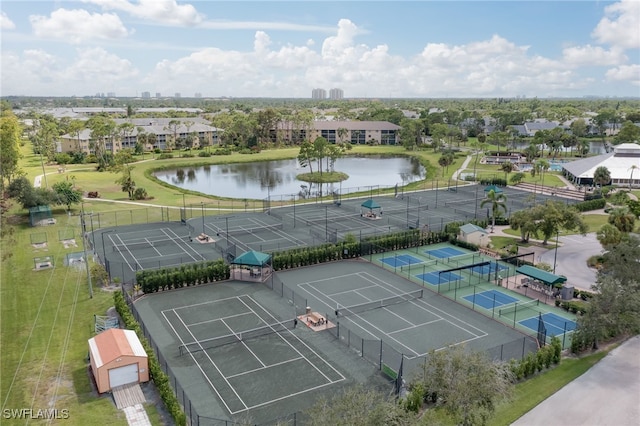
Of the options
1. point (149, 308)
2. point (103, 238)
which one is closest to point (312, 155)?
point (103, 238)

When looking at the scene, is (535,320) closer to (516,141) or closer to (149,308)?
(149,308)

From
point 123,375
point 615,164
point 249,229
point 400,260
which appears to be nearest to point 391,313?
point 400,260

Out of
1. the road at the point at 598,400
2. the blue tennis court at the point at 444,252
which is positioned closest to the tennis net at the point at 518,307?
the road at the point at 598,400

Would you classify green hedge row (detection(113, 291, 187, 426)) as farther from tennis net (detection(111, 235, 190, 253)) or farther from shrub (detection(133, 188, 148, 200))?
shrub (detection(133, 188, 148, 200))

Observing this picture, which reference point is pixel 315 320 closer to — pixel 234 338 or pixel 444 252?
pixel 234 338

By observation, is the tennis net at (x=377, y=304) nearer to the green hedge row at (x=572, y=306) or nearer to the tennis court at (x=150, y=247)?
the green hedge row at (x=572, y=306)
